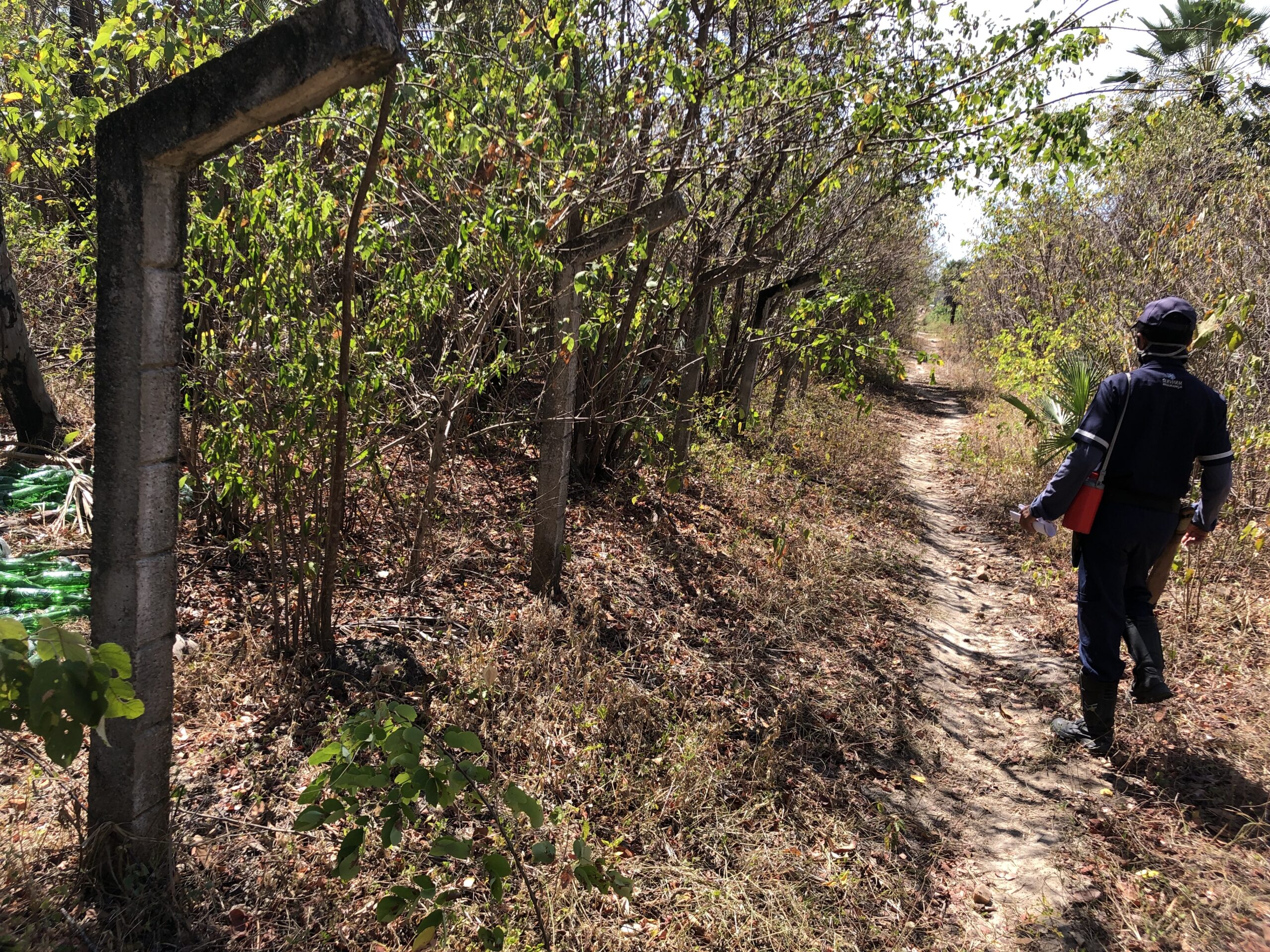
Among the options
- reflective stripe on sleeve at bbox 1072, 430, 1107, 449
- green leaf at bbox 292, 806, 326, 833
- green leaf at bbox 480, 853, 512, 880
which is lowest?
green leaf at bbox 480, 853, 512, 880

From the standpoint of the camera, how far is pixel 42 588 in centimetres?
416

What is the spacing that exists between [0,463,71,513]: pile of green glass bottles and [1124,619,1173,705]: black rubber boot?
21.3 ft

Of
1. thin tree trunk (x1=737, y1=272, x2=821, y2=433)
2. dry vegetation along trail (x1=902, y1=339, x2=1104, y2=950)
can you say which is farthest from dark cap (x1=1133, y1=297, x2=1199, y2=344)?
thin tree trunk (x1=737, y1=272, x2=821, y2=433)

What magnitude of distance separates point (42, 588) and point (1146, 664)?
19.0ft

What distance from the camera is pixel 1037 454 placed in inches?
292

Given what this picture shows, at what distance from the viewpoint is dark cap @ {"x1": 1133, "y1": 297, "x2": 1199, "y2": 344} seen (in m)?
3.90

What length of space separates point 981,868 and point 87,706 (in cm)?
359

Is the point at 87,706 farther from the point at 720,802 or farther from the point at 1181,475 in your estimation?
the point at 1181,475

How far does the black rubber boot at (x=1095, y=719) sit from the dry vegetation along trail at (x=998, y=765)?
102mm

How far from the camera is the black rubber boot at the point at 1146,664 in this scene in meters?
3.90

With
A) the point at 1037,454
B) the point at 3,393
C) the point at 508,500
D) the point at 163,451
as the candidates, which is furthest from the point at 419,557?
the point at 1037,454

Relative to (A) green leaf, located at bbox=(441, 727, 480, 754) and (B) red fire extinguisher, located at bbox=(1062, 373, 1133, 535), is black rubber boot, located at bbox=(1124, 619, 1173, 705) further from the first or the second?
(A) green leaf, located at bbox=(441, 727, 480, 754)

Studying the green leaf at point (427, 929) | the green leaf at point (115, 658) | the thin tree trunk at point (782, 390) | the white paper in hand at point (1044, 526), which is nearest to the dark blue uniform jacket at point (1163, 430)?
the white paper in hand at point (1044, 526)

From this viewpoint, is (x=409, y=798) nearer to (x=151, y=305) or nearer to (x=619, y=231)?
(x=151, y=305)
